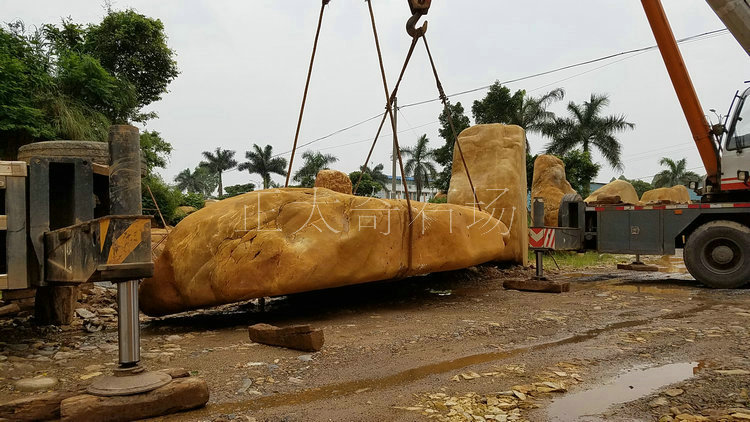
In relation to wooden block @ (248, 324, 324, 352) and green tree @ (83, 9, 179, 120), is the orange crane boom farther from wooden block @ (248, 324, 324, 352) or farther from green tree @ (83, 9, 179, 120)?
green tree @ (83, 9, 179, 120)

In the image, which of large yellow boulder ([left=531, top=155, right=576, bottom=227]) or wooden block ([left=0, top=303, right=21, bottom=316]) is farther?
large yellow boulder ([left=531, top=155, right=576, bottom=227])

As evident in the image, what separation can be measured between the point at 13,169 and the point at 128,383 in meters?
1.74

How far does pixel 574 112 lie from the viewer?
3192 cm

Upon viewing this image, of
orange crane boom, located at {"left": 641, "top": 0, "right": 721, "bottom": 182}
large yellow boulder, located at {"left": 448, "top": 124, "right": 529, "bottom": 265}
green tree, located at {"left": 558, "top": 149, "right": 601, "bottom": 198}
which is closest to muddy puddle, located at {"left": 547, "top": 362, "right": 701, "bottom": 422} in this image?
large yellow boulder, located at {"left": 448, "top": 124, "right": 529, "bottom": 265}

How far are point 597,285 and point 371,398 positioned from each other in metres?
6.99

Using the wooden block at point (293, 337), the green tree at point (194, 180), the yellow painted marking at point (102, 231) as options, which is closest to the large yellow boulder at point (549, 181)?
the wooden block at point (293, 337)

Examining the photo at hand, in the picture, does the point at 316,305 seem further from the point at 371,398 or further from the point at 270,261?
the point at 371,398

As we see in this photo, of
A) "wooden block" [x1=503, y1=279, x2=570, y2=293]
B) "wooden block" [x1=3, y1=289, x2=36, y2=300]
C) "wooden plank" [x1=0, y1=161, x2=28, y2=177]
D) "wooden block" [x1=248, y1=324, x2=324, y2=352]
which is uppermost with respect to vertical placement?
"wooden plank" [x1=0, y1=161, x2=28, y2=177]

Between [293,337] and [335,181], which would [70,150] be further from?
[335,181]

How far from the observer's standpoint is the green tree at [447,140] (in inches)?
1181

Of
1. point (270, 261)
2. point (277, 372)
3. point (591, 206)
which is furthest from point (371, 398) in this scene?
point (591, 206)

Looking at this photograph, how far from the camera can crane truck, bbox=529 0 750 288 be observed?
28.6 ft

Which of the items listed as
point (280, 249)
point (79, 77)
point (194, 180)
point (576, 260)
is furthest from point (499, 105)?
point (194, 180)

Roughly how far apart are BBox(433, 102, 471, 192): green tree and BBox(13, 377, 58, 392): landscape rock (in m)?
26.4
